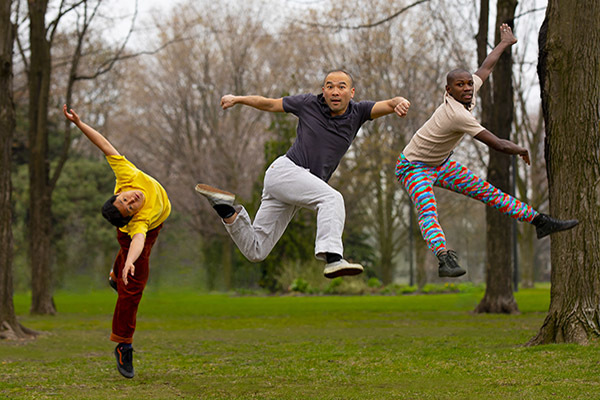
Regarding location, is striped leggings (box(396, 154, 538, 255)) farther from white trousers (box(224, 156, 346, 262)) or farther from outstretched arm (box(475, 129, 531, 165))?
white trousers (box(224, 156, 346, 262))

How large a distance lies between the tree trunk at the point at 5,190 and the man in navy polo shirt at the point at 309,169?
289 inches

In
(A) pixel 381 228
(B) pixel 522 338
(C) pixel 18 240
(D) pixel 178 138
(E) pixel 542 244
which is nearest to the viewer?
(B) pixel 522 338

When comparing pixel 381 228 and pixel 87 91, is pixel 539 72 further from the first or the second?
pixel 87 91

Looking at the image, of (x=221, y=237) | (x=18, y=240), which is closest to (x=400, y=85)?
(x=221, y=237)

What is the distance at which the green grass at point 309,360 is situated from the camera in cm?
706

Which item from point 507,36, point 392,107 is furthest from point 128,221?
point 507,36

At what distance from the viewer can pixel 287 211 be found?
21.7 ft

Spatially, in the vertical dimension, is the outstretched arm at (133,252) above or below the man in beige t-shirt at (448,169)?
below

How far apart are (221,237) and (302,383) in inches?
989

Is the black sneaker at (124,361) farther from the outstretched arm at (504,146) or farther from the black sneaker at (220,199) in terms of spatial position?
the outstretched arm at (504,146)

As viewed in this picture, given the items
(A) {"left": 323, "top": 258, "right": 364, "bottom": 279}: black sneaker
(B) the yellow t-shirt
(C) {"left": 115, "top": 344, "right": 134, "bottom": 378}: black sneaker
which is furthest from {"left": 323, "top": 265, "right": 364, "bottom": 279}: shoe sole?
(C) {"left": 115, "top": 344, "right": 134, "bottom": 378}: black sneaker

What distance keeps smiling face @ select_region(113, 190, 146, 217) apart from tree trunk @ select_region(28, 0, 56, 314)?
12.4 metres

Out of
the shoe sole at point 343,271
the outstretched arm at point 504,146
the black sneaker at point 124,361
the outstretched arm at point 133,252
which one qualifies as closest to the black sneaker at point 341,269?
the shoe sole at point 343,271

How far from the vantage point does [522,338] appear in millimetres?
10680
